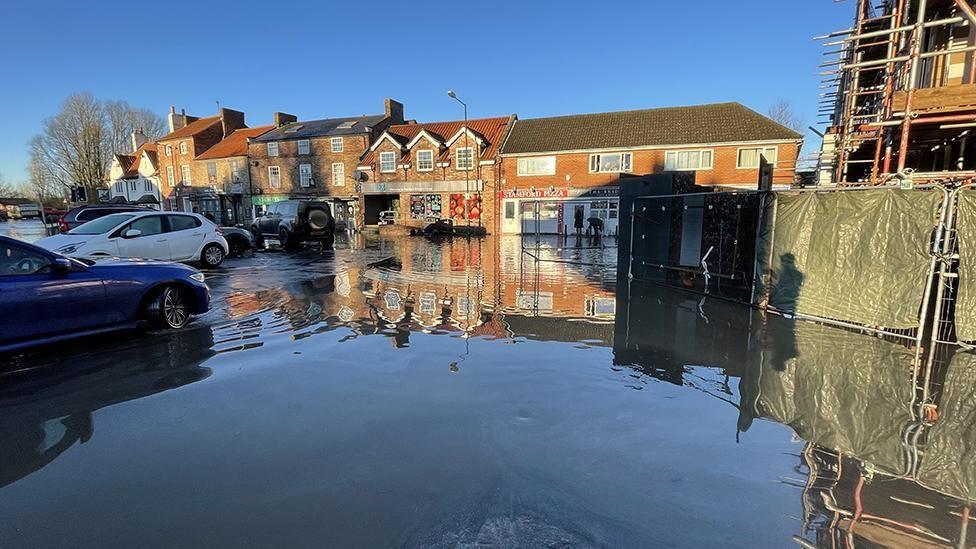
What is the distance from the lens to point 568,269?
14414mm

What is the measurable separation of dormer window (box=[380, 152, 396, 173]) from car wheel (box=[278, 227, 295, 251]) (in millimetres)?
18500

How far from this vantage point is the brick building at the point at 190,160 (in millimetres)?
46969

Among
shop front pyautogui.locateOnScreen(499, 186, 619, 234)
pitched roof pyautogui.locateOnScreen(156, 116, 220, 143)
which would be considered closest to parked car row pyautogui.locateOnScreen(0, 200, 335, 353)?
shop front pyautogui.locateOnScreen(499, 186, 619, 234)

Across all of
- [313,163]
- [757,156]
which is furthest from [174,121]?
[757,156]

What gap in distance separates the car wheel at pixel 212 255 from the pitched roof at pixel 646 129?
22256 millimetres

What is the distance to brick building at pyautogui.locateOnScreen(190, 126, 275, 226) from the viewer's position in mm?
43844

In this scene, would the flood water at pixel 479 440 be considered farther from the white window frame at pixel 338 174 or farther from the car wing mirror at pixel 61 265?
the white window frame at pixel 338 174

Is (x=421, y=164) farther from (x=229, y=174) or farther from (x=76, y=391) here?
(x=76, y=391)

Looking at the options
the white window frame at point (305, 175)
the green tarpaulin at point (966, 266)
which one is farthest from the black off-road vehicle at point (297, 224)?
the white window frame at point (305, 175)

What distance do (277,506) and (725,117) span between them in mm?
32437

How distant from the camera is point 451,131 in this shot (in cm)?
3847

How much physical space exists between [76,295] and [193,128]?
176 ft

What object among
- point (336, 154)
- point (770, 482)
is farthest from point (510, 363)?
point (336, 154)

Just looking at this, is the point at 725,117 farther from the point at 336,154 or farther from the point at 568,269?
the point at 336,154
